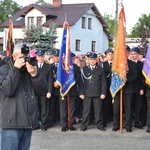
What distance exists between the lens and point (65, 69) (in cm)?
842

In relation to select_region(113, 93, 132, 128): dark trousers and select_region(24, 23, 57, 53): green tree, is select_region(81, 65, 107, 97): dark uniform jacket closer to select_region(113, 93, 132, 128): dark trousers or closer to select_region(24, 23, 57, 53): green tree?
select_region(113, 93, 132, 128): dark trousers

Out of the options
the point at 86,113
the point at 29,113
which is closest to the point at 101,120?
the point at 86,113

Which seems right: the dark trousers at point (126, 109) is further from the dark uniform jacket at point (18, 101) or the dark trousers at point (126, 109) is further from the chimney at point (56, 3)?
the chimney at point (56, 3)

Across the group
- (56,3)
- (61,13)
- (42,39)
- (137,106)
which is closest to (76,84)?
(137,106)

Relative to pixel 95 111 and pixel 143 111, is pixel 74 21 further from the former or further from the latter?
pixel 95 111

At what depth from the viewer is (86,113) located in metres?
8.58

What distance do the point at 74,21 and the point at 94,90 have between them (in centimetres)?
3151

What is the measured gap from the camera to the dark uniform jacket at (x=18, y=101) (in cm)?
390

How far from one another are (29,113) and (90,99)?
180 inches

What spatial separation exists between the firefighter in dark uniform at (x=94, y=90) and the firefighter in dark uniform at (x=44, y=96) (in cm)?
83

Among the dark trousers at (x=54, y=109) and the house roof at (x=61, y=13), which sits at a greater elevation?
the house roof at (x=61, y=13)

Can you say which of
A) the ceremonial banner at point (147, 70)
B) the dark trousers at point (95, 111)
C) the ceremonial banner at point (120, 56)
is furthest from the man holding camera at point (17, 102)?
the dark trousers at point (95, 111)

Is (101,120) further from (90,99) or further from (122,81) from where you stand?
(122,81)

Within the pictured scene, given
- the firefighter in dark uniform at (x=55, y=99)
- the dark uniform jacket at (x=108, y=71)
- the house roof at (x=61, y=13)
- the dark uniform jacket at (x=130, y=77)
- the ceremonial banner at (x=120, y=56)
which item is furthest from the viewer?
the house roof at (x=61, y=13)
